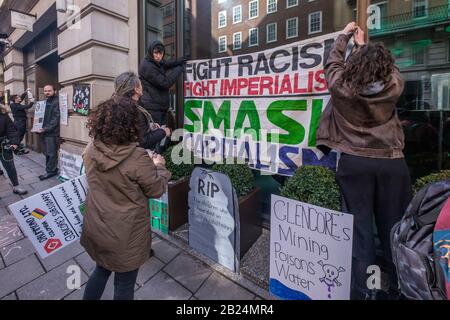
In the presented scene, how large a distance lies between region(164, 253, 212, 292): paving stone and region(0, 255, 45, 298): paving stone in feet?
4.54

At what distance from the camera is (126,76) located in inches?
98.3

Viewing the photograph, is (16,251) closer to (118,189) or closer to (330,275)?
(118,189)

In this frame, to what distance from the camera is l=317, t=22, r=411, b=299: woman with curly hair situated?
1738 millimetres

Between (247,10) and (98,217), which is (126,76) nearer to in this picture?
(98,217)

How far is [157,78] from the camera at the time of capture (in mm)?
3354

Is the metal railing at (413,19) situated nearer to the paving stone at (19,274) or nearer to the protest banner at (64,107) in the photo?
the paving stone at (19,274)

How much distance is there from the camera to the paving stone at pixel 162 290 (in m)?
2.34

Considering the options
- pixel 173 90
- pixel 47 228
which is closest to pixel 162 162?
pixel 47 228

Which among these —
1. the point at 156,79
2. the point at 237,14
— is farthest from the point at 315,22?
the point at 156,79

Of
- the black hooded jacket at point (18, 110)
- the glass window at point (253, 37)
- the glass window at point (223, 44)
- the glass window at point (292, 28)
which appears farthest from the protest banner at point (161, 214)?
the black hooded jacket at point (18, 110)

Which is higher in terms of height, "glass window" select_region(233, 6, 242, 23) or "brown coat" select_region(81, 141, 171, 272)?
"glass window" select_region(233, 6, 242, 23)

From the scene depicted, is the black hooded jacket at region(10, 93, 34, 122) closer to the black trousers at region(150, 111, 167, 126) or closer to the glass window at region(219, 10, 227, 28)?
the black trousers at region(150, 111, 167, 126)

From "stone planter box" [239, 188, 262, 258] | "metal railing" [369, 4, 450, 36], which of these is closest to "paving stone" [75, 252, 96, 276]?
"stone planter box" [239, 188, 262, 258]

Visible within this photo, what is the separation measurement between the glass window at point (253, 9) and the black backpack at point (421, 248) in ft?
9.34
